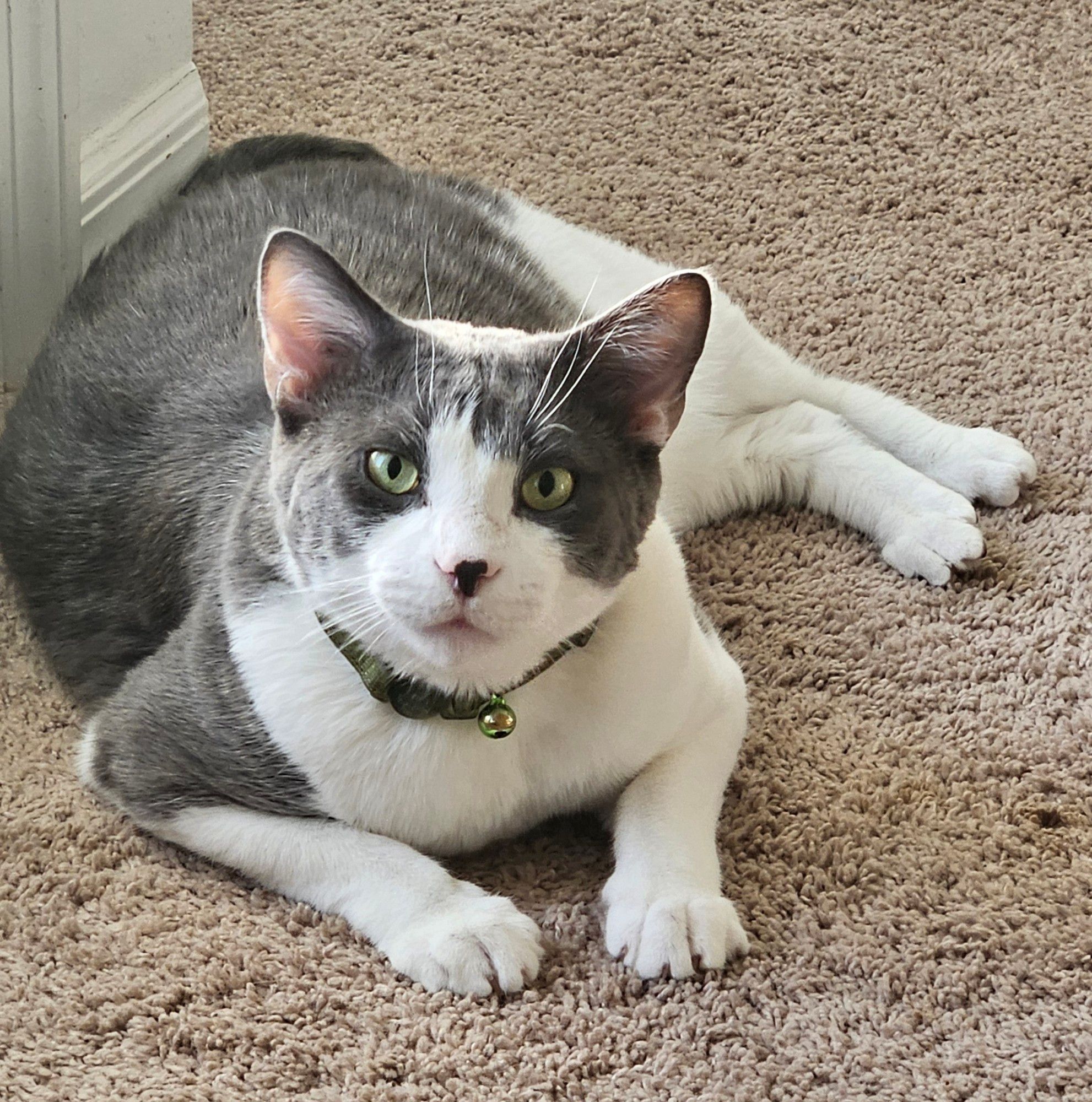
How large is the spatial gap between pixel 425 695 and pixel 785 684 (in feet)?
2.12

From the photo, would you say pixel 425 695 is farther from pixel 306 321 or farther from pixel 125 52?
pixel 125 52

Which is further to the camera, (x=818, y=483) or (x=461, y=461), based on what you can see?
(x=818, y=483)

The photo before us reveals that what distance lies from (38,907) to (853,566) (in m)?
1.18

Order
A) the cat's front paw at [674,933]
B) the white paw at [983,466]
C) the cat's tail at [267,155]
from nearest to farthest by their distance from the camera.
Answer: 1. the cat's front paw at [674,933]
2. the white paw at [983,466]
3. the cat's tail at [267,155]

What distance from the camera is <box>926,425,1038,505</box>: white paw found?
2133mm

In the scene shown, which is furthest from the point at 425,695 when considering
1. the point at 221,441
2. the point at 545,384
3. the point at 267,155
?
the point at 267,155

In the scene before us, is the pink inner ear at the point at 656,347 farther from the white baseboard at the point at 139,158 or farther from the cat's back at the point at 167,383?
the white baseboard at the point at 139,158

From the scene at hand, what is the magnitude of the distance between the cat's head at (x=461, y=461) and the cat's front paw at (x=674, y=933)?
Answer: 0.92ft

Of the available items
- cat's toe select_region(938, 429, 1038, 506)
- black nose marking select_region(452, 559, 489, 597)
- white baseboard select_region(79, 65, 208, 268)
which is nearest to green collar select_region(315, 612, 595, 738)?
black nose marking select_region(452, 559, 489, 597)

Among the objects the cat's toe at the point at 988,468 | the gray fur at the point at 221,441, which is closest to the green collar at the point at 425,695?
the gray fur at the point at 221,441

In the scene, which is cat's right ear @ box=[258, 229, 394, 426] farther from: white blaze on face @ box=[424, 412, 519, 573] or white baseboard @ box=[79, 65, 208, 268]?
white baseboard @ box=[79, 65, 208, 268]

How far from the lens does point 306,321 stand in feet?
4.56

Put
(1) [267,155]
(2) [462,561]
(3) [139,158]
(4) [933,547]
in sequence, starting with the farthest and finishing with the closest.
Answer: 1. (3) [139,158]
2. (1) [267,155]
3. (4) [933,547]
4. (2) [462,561]

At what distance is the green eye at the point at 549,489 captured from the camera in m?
1.33
